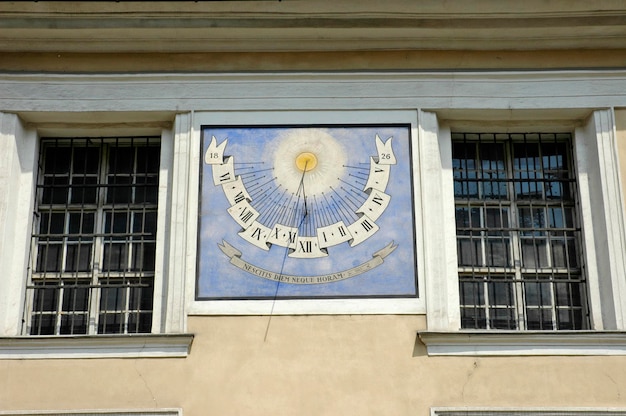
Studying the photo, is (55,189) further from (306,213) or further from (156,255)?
(306,213)

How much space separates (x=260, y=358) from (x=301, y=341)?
36 centimetres

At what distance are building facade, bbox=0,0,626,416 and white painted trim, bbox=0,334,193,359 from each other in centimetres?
2

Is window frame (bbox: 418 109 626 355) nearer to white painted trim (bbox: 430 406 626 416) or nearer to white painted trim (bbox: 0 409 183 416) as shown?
white painted trim (bbox: 430 406 626 416)

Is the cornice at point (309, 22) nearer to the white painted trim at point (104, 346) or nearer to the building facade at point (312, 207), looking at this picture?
the building facade at point (312, 207)

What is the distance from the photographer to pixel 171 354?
10125 millimetres

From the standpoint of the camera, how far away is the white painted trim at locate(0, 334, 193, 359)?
398 inches

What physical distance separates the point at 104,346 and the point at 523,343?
11.1ft

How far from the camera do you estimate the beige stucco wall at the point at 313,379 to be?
9.96 metres

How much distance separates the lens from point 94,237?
10.9 meters

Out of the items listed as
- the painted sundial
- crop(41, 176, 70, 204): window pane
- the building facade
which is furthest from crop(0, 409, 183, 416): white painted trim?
crop(41, 176, 70, 204): window pane

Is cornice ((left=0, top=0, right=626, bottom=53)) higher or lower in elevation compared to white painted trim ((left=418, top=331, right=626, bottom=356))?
higher

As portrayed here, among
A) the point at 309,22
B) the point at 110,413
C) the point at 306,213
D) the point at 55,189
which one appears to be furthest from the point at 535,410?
the point at 55,189

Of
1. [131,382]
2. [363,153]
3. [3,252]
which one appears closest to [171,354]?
[131,382]

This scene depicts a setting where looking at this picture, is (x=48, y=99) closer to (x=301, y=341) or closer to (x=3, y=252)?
(x=3, y=252)
